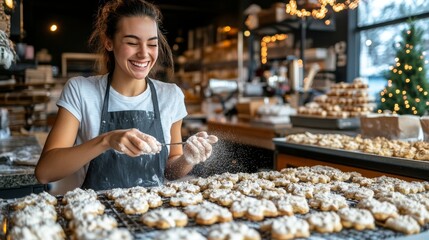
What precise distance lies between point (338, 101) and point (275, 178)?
7.82ft

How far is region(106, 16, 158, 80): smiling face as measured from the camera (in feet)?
6.45

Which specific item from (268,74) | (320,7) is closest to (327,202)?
(320,7)

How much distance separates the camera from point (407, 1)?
6176mm

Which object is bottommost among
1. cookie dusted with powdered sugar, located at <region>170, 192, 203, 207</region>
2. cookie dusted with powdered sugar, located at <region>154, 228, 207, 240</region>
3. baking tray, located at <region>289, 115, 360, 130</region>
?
cookie dusted with powdered sugar, located at <region>170, 192, 203, 207</region>

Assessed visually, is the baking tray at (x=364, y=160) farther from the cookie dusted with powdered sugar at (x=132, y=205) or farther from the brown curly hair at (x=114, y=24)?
the cookie dusted with powdered sugar at (x=132, y=205)

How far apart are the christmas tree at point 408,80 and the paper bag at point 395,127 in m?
1.30

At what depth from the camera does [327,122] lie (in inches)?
150

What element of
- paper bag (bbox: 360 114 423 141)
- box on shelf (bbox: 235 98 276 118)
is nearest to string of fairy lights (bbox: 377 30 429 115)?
paper bag (bbox: 360 114 423 141)

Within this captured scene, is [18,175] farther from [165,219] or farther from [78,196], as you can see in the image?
[165,219]

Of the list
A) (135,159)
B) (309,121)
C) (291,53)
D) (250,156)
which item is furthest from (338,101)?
(291,53)

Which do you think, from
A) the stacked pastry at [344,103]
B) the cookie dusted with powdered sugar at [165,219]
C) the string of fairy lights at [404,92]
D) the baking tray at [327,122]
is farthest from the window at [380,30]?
the cookie dusted with powdered sugar at [165,219]

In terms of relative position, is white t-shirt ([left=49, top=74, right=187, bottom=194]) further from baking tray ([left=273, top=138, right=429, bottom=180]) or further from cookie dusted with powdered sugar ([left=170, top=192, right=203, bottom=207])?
baking tray ([left=273, top=138, right=429, bottom=180])

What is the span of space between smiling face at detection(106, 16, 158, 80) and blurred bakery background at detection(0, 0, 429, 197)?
0.54m

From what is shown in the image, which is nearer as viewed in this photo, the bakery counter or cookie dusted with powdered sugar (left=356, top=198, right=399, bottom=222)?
cookie dusted with powdered sugar (left=356, top=198, right=399, bottom=222)
